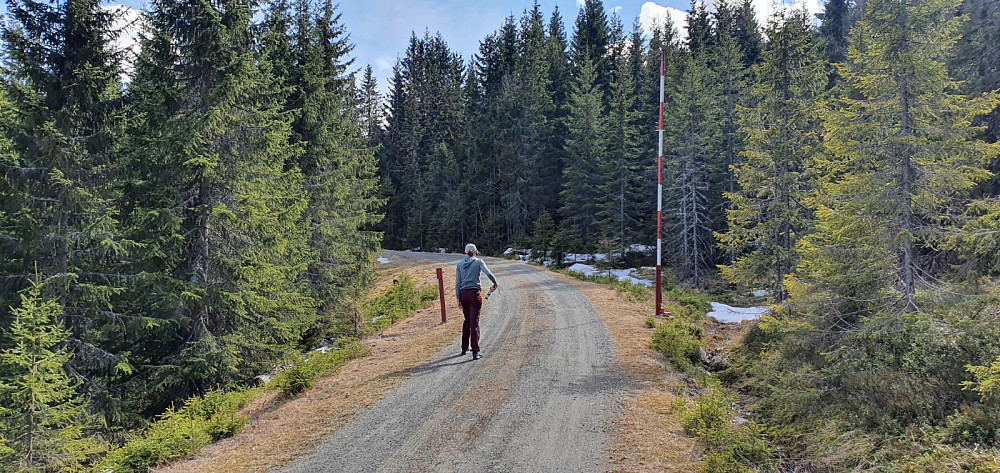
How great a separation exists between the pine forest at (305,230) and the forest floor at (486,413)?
1.18m

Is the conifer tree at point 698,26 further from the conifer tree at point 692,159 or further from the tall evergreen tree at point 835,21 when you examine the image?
the conifer tree at point 692,159

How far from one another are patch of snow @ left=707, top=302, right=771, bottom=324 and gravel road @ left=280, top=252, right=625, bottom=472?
7313mm

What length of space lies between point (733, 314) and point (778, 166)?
5.47 metres

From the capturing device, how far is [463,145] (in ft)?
171

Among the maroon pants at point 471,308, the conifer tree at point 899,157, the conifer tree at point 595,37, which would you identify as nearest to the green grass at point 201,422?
the maroon pants at point 471,308

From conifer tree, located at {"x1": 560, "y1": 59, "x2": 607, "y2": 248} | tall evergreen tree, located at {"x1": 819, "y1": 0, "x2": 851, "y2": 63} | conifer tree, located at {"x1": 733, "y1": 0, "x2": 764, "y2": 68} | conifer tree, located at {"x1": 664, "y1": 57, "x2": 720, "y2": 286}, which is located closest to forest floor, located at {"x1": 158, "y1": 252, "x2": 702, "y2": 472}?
conifer tree, located at {"x1": 664, "y1": 57, "x2": 720, "y2": 286}

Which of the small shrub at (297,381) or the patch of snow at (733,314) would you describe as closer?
the small shrub at (297,381)

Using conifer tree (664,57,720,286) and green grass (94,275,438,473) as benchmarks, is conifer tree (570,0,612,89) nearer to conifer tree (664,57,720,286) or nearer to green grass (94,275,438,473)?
conifer tree (664,57,720,286)

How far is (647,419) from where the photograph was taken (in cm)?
639

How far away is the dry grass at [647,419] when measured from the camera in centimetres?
521

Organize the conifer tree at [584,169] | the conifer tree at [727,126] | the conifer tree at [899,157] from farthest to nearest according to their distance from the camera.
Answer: the conifer tree at [584,169] < the conifer tree at [727,126] < the conifer tree at [899,157]

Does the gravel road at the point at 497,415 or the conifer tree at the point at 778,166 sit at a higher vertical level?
the conifer tree at the point at 778,166

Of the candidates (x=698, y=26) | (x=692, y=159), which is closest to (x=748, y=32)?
(x=698, y=26)

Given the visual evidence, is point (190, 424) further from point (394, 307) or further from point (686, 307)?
point (686, 307)
